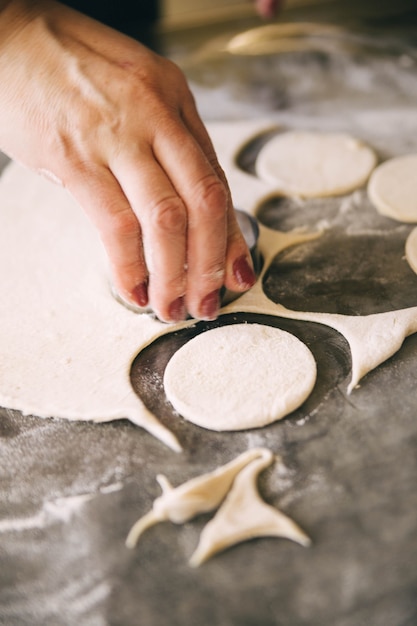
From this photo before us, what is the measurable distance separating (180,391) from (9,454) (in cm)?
28

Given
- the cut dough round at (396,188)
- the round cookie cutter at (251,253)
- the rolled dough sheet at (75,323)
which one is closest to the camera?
the rolled dough sheet at (75,323)

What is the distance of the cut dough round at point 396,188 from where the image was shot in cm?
135

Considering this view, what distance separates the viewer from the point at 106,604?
30.5 inches

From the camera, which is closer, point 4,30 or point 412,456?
point 412,456

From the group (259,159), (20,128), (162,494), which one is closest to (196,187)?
(20,128)

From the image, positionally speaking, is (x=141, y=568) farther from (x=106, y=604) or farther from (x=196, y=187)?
(x=196, y=187)

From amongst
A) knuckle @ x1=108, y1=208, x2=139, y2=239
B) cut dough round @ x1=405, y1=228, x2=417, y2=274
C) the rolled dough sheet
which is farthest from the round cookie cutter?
cut dough round @ x1=405, y1=228, x2=417, y2=274

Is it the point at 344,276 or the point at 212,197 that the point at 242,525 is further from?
the point at 344,276

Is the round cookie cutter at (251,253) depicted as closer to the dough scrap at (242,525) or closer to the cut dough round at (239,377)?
the cut dough round at (239,377)

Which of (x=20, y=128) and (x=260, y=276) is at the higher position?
(x=20, y=128)

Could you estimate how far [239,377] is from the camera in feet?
3.33

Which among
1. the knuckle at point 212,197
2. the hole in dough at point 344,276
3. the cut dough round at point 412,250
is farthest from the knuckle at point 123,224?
the cut dough round at point 412,250

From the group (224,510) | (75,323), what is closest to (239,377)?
(224,510)

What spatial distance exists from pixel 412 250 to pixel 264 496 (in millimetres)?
615
